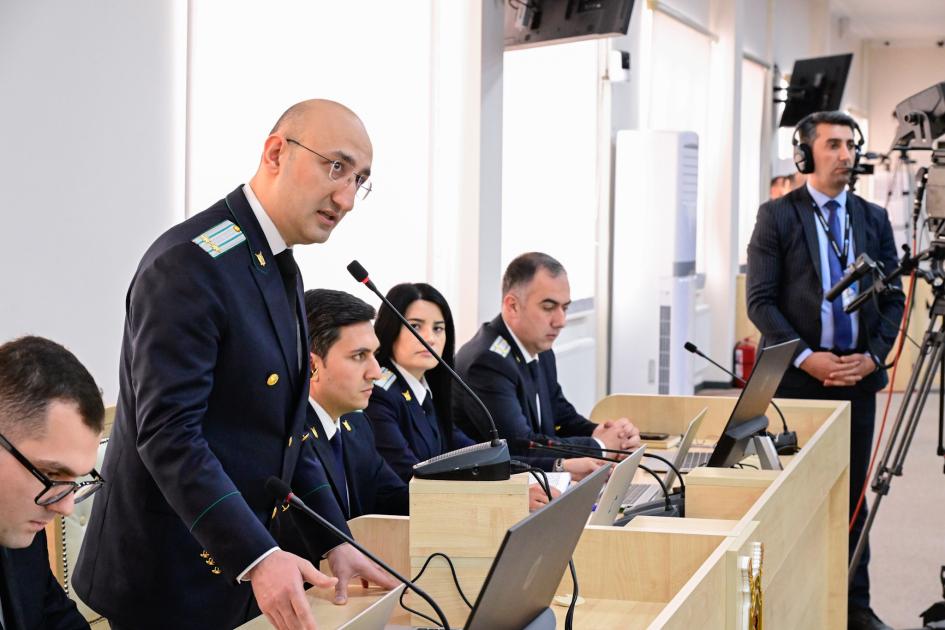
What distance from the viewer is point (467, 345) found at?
3369 millimetres

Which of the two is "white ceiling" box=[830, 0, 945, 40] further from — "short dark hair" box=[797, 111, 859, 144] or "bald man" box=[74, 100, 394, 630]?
"bald man" box=[74, 100, 394, 630]

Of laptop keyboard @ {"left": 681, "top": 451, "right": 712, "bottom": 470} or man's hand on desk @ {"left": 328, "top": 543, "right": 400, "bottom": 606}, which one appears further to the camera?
laptop keyboard @ {"left": 681, "top": 451, "right": 712, "bottom": 470}

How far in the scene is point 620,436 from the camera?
127 inches

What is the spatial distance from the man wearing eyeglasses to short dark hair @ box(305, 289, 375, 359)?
96 cm

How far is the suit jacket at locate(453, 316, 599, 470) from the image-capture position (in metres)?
3.22

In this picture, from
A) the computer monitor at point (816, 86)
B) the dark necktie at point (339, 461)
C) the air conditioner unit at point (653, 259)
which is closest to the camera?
the dark necktie at point (339, 461)

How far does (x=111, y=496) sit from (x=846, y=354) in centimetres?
260

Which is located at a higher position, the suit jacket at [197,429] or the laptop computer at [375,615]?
the suit jacket at [197,429]

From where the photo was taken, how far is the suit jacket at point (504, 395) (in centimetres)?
322

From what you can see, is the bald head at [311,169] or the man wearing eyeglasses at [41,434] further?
the bald head at [311,169]

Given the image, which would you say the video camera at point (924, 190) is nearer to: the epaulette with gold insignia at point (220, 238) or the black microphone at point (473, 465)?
the black microphone at point (473, 465)

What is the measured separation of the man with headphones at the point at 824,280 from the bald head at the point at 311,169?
2203 millimetres

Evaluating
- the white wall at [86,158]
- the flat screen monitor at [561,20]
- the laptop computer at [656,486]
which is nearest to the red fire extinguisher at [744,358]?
the flat screen monitor at [561,20]

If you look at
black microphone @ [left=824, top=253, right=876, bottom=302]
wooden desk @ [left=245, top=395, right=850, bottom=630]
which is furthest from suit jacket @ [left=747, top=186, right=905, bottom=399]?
wooden desk @ [left=245, top=395, right=850, bottom=630]
